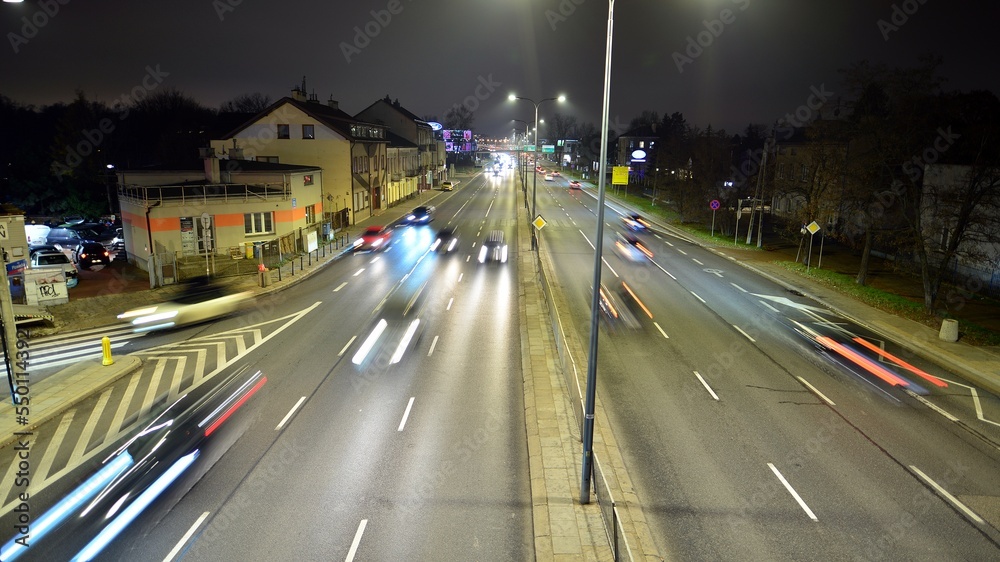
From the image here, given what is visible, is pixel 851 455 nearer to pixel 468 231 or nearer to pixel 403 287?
pixel 403 287

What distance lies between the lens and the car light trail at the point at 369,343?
1844 cm

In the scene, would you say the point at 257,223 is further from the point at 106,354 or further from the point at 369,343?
the point at 369,343

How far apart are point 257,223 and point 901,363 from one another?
33.0 metres

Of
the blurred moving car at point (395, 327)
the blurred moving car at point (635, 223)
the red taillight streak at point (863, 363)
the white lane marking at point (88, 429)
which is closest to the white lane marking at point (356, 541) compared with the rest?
the white lane marking at point (88, 429)

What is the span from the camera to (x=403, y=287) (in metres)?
28.5

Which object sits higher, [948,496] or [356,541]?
[948,496]

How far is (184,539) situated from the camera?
31.1 feet

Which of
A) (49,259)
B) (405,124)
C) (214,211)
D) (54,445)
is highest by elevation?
(405,124)

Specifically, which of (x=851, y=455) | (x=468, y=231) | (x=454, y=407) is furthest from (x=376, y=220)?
(x=851, y=455)

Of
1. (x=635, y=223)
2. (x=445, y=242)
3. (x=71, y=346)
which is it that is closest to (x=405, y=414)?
(x=71, y=346)

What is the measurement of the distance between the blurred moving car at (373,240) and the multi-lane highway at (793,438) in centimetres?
2050

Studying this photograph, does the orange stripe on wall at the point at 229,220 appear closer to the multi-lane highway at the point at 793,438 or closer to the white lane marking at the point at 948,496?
the multi-lane highway at the point at 793,438

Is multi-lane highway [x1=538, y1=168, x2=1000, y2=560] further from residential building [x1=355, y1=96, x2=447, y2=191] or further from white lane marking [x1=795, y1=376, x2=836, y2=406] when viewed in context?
residential building [x1=355, y1=96, x2=447, y2=191]

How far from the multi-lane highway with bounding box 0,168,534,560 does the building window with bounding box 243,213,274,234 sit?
12.1 meters
